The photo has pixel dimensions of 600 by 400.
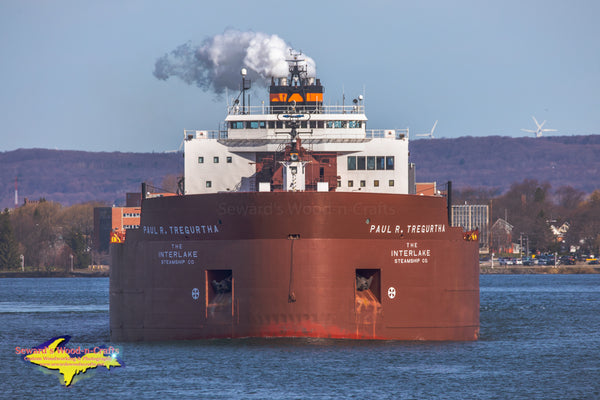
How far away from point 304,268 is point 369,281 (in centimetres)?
236

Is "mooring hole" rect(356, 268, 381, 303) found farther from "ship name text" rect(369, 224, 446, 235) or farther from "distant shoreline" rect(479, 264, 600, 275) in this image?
"distant shoreline" rect(479, 264, 600, 275)

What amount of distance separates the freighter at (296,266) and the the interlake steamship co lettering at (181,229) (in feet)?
0.11

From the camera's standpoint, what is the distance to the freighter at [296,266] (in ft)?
106

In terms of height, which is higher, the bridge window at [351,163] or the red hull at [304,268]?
the bridge window at [351,163]

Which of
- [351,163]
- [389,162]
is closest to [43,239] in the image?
[351,163]

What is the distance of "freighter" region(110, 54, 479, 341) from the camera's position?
3225 centimetres

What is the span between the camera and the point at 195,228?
33.6 m

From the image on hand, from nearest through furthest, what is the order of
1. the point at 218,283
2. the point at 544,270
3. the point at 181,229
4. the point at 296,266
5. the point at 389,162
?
the point at 296,266
the point at 218,283
the point at 181,229
the point at 389,162
the point at 544,270

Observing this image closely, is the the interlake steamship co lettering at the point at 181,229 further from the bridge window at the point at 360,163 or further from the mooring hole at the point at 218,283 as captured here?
the bridge window at the point at 360,163

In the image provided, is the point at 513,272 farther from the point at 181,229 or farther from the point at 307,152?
the point at 181,229

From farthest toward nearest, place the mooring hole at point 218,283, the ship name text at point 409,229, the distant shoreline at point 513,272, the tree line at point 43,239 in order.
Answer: the tree line at point 43,239, the distant shoreline at point 513,272, the mooring hole at point 218,283, the ship name text at point 409,229

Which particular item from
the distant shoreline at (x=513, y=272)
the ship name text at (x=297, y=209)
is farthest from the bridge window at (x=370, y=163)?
the distant shoreline at (x=513, y=272)

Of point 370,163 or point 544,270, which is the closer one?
point 370,163

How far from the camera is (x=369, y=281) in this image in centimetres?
3328
